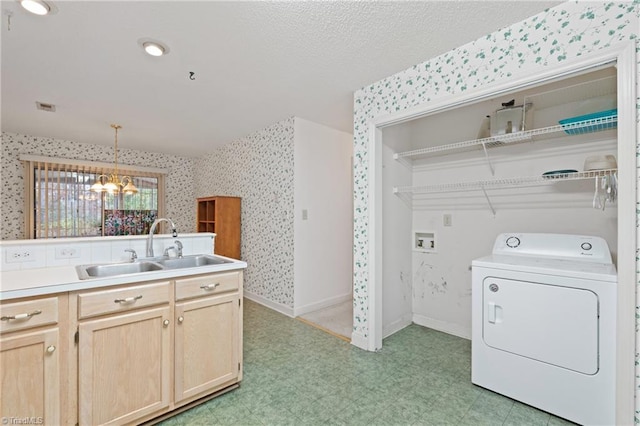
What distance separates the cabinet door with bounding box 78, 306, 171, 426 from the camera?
1.50 meters

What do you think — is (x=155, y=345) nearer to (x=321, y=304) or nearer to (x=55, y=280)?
(x=55, y=280)

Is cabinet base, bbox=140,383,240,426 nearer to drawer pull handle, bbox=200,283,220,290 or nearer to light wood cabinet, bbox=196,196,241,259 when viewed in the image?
drawer pull handle, bbox=200,283,220,290

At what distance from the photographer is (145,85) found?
2.80 metres

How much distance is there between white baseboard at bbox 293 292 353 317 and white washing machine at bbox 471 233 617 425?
2021 mm

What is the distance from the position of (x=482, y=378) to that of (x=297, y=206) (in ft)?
8.00

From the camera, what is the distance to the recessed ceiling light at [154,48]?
2.10 meters

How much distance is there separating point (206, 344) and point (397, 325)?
6.64 feet

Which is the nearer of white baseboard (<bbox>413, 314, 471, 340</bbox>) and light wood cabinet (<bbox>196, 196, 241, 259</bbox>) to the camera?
white baseboard (<bbox>413, 314, 471, 340</bbox>)

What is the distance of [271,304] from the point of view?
3.94 m

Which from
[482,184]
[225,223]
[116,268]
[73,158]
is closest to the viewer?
[116,268]

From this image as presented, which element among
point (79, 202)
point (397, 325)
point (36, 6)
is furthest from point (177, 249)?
point (79, 202)

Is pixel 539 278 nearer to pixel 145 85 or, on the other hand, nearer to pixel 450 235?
pixel 450 235

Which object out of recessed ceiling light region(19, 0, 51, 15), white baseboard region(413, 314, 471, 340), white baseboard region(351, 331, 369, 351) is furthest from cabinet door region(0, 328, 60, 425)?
white baseboard region(413, 314, 471, 340)

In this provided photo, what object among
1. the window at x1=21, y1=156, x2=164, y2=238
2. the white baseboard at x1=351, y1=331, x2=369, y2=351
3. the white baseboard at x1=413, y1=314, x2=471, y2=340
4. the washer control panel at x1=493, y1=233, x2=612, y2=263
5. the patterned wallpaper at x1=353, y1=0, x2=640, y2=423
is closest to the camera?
the patterned wallpaper at x1=353, y1=0, x2=640, y2=423
